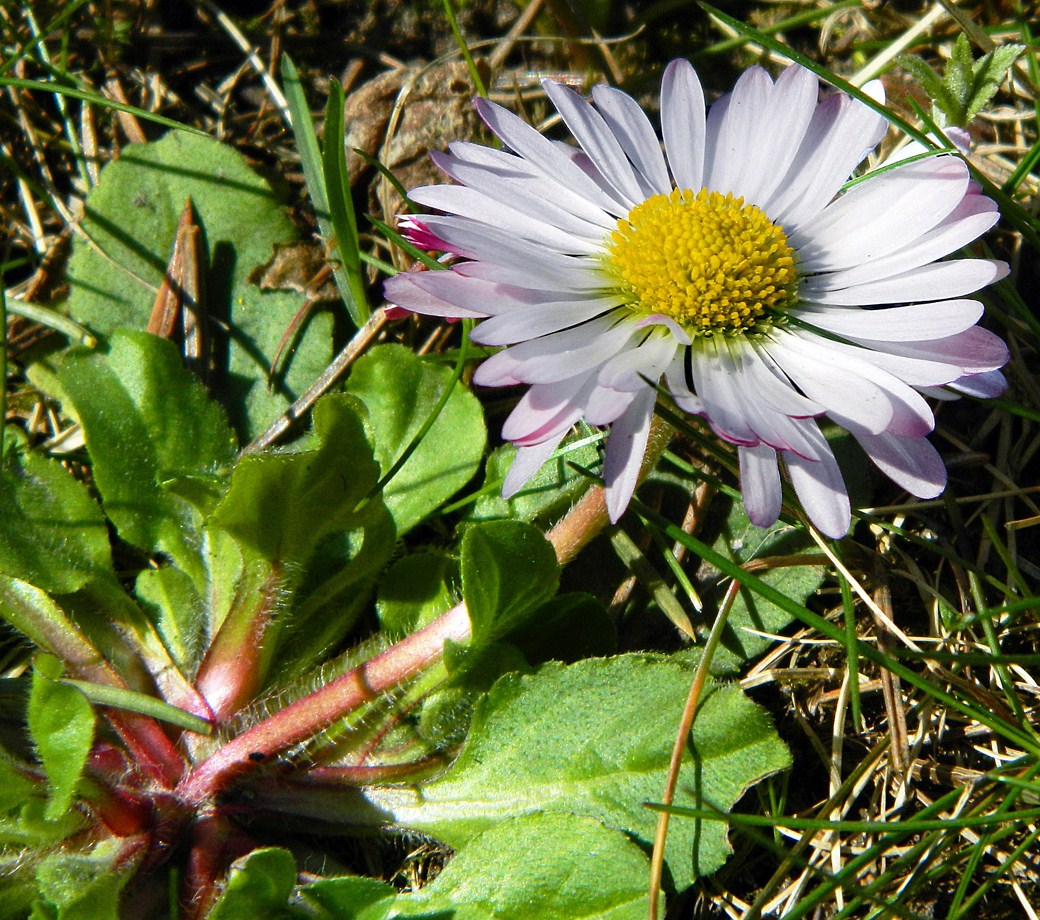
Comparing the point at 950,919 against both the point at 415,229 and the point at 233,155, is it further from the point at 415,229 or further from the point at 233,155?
the point at 233,155

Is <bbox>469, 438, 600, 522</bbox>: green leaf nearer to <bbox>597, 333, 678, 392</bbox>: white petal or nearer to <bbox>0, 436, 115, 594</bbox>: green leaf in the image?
<bbox>597, 333, 678, 392</bbox>: white petal

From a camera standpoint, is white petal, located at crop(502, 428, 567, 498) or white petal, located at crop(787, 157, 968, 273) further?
white petal, located at crop(787, 157, 968, 273)

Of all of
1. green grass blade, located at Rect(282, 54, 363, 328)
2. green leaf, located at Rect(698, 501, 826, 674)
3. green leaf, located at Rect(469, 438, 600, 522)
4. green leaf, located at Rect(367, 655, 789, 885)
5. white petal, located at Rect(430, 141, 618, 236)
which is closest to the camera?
green leaf, located at Rect(367, 655, 789, 885)

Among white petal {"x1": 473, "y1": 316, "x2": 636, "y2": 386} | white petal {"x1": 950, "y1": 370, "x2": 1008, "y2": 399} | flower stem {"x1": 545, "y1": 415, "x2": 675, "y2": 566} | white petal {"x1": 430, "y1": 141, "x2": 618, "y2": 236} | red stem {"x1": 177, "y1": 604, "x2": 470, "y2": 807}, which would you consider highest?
white petal {"x1": 430, "y1": 141, "x2": 618, "y2": 236}

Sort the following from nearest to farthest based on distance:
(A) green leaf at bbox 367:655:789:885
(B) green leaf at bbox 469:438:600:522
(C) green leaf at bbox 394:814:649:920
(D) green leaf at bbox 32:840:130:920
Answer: (D) green leaf at bbox 32:840:130:920, (C) green leaf at bbox 394:814:649:920, (A) green leaf at bbox 367:655:789:885, (B) green leaf at bbox 469:438:600:522

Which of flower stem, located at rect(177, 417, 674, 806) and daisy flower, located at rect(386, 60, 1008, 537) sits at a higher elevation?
daisy flower, located at rect(386, 60, 1008, 537)

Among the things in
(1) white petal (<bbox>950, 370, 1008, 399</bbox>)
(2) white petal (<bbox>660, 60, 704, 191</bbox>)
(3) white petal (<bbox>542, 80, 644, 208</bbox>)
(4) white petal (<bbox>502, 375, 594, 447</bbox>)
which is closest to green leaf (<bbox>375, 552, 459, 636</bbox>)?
(4) white petal (<bbox>502, 375, 594, 447</bbox>)

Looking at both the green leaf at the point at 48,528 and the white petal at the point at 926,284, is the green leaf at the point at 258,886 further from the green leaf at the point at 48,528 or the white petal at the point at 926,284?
the white petal at the point at 926,284
